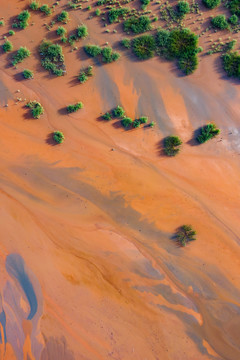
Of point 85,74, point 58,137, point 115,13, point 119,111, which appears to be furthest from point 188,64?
point 58,137

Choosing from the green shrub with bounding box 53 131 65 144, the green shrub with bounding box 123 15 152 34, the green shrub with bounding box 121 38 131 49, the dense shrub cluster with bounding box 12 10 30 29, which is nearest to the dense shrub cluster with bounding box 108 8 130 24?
the green shrub with bounding box 123 15 152 34

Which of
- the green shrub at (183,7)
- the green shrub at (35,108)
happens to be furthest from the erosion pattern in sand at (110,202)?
the green shrub at (183,7)

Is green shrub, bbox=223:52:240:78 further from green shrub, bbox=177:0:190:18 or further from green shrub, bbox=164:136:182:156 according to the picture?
green shrub, bbox=164:136:182:156

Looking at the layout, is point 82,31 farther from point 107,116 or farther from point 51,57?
point 107,116

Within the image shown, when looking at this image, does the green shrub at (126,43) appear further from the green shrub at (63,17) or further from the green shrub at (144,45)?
the green shrub at (63,17)

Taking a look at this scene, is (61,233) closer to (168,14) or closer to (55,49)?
(55,49)

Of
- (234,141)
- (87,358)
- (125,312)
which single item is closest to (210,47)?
(234,141)
